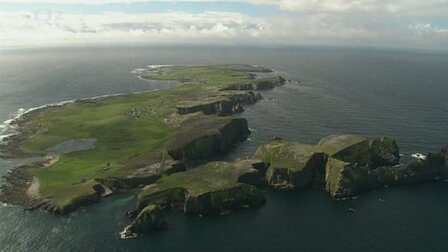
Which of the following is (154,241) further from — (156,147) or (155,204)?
(156,147)

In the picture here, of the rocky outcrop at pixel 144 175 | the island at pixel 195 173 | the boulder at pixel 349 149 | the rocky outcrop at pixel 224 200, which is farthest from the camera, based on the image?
the boulder at pixel 349 149

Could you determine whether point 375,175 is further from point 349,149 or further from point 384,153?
point 384,153

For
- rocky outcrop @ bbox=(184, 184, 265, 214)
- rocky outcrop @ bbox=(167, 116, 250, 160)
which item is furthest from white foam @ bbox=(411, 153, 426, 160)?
rocky outcrop @ bbox=(167, 116, 250, 160)

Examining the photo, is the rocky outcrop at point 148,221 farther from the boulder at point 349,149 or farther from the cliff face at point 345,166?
the boulder at point 349,149

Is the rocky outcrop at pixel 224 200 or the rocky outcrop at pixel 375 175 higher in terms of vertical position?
the rocky outcrop at pixel 375 175

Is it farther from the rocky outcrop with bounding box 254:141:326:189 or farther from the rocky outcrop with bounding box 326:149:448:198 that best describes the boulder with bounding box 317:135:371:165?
the rocky outcrop with bounding box 326:149:448:198

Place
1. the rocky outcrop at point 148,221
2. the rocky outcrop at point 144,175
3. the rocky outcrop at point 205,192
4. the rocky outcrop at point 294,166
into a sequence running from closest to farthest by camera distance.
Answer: the rocky outcrop at point 148,221 < the rocky outcrop at point 205,192 < the rocky outcrop at point 144,175 < the rocky outcrop at point 294,166

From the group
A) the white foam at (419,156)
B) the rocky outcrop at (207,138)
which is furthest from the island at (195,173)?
the white foam at (419,156)
